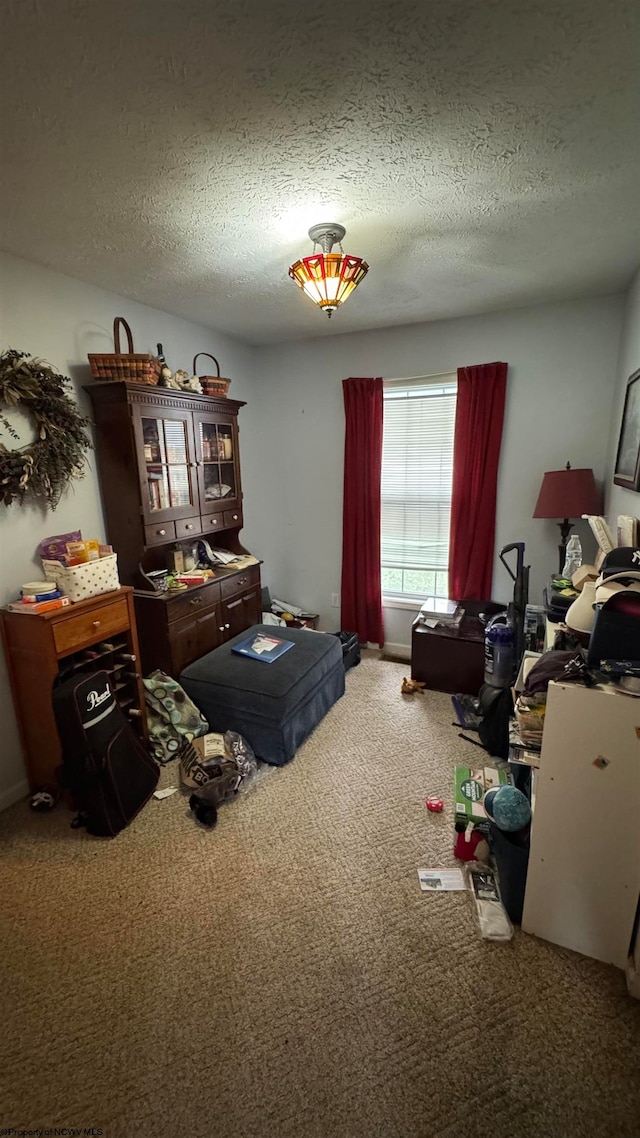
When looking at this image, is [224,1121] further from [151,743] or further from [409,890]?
[151,743]

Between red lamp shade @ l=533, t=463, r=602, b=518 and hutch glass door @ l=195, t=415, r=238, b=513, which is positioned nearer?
red lamp shade @ l=533, t=463, r=602, b=518

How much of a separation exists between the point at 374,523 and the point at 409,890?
244cm

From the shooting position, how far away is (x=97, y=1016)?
131cm

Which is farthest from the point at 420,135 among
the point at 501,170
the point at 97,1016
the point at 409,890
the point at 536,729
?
the point at 97,1016

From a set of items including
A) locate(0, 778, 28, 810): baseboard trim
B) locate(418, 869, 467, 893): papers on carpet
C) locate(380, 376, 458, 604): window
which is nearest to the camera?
locate(418, 869, 467, 893): papers on carpet

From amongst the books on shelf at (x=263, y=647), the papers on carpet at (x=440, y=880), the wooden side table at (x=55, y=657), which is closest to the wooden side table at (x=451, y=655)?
the books on shelf at (x=263, y=647)

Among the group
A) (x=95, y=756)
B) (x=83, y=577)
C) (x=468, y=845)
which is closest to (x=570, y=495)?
(x=468, y=845)

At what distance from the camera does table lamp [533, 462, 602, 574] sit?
2637 mm

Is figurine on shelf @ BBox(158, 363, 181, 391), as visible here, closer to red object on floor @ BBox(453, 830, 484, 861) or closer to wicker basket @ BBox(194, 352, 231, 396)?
wicker basket @ BBox(194, 352, 231, 396)

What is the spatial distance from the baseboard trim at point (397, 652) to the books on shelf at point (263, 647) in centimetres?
118

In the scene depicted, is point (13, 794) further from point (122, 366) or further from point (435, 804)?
point (122, 366)

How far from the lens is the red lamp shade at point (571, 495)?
2635mm

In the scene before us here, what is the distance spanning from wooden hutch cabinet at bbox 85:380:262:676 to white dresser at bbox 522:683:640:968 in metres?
1.96

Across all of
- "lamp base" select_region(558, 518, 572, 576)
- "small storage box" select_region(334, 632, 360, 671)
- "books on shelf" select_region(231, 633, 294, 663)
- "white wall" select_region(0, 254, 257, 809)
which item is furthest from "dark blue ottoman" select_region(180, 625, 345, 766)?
"lamp base" select_region(558, 518, 572, 576)
